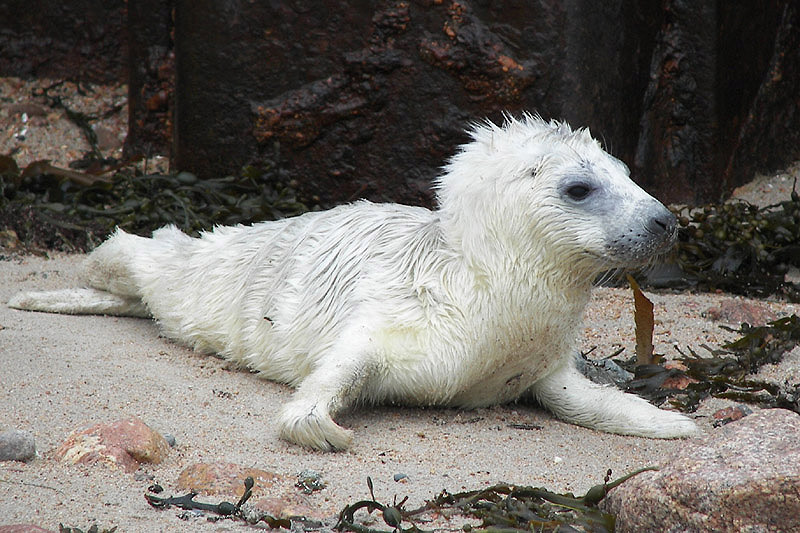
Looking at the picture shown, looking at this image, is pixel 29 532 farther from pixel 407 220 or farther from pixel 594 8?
pixel 594 8

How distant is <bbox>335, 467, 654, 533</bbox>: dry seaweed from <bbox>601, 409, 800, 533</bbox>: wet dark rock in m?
0.10

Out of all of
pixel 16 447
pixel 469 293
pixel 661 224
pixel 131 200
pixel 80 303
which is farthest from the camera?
pixel 131 200

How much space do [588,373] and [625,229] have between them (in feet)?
3.50

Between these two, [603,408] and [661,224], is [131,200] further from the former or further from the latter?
[661,224]

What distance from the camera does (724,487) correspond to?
2.19m

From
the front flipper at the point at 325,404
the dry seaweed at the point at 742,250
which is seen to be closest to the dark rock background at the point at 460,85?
the dry seaweed at the point at 742,250

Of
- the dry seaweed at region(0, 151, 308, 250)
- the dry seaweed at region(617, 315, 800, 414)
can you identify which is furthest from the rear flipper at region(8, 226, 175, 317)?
the dry seaweed at region(617, 315, 800, 414)

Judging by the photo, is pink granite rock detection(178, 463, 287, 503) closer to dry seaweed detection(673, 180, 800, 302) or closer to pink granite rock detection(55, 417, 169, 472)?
pink granite rock detection(55, 417, 169, 472)

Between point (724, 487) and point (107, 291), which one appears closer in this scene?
point (724, 487)

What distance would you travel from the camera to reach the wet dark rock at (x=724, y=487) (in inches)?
84.4

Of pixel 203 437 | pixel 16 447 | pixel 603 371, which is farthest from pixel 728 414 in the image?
pixel 16 447

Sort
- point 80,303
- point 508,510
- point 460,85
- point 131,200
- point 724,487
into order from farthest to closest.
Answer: point 131,200 → point 460,85 → point 80,303 → point 508,510 → point 724,487

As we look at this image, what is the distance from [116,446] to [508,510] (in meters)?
1.16

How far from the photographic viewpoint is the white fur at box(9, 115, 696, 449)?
3.38 meters
